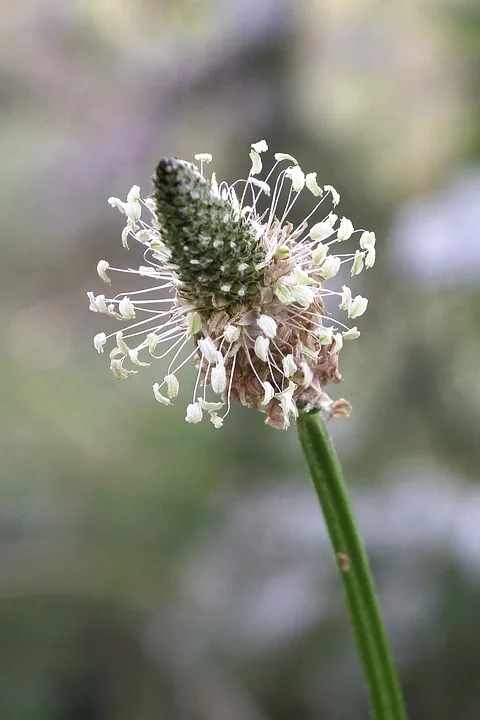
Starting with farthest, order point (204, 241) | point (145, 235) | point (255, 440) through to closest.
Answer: point (255, 440), point (145, 235), point (204, 241)

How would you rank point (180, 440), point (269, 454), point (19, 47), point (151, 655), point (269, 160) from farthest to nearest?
point (19, 47) < point (180, 440) < point (269, 160) < point (269, 454) < point (151, 655)

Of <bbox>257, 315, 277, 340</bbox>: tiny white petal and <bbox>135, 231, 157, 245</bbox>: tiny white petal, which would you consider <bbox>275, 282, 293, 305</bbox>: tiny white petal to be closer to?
<bbox>257, 315, 277, 340</bbox>: tiny white petal

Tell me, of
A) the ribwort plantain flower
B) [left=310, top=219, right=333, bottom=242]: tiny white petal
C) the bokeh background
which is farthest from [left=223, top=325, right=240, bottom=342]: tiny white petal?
the bokeh background

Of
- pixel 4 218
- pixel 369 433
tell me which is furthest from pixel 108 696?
pixel 4 218

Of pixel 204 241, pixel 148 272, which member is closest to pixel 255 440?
pixel 148 272

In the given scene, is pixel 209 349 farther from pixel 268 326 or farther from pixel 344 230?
pixel 344 230

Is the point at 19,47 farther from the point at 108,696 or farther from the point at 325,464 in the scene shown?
the point at 325,464

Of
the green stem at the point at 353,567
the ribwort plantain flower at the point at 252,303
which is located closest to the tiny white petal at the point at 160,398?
the ribwort plantain flower at the point at 252,303
